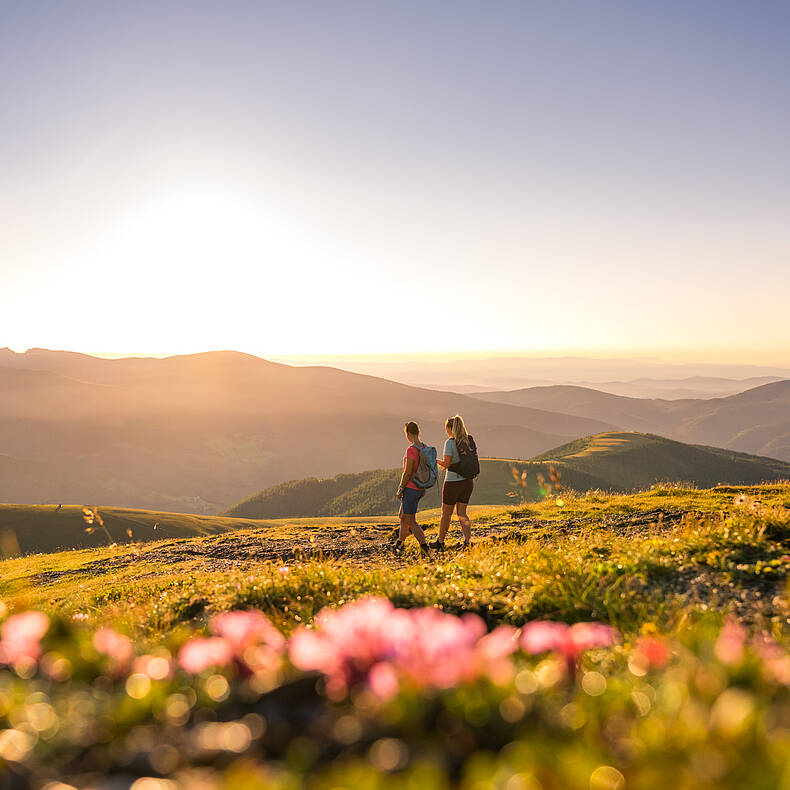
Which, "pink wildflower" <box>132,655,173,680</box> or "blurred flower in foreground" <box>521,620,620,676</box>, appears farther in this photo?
"pink wildflower" <box>132,655,173,680</box>

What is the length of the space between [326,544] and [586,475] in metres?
114

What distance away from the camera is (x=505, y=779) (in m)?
1.68

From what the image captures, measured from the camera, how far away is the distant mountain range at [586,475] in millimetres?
118912

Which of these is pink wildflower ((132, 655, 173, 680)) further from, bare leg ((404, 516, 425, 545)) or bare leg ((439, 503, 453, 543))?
bare leg ((439, 503, 453, 543))

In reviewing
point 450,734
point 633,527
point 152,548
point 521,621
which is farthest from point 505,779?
point 152,548

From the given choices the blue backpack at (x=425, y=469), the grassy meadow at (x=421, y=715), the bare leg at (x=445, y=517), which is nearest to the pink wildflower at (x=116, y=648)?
→ the grassy meadow at (x=421, y=715)

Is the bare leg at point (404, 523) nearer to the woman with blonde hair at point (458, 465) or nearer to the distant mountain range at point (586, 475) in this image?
the woman with blonde hair at point (458, 465)

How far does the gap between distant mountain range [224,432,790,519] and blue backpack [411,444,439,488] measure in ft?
317

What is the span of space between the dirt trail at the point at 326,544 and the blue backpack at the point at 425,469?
1.67 metres

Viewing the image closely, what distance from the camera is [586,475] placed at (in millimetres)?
120312

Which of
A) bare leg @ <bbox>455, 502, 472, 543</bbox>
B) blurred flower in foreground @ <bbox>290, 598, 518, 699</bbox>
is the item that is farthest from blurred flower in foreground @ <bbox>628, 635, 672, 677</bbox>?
bare leg @ <bbox>455, 502, 472, 543</bbox>

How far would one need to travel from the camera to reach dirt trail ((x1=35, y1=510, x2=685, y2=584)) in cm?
1266

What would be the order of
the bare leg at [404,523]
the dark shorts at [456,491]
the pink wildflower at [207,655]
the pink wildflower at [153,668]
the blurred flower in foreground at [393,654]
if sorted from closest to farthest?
the blurred flower in foreground at [393,654], the pink wildflower at [207,655], the pink wildflower at [153,668], the dark shorts at [456,491], the bare leg at [404,523]

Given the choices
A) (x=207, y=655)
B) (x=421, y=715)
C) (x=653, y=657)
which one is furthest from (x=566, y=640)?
(x=207, y=655)
